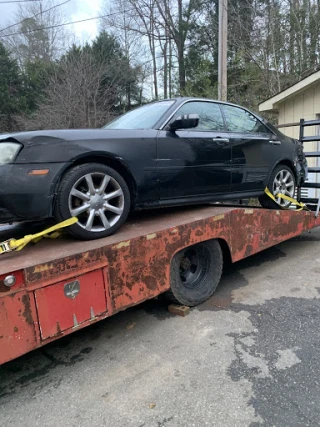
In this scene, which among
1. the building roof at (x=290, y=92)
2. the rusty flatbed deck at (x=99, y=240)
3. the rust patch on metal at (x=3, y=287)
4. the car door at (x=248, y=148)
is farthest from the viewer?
the building roof at (x=290, y=92)

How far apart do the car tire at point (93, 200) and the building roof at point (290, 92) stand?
718cm

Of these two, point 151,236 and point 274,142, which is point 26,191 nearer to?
point 151,236

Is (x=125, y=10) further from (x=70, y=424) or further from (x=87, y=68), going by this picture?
(x=70, y=424)

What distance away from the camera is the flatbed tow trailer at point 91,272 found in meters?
2.35

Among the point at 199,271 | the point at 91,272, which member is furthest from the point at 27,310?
the point at 199,271

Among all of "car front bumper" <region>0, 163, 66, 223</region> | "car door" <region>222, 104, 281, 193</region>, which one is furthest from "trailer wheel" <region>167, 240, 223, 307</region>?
"car front bumper" <region>0, 163, 66, 223</region>

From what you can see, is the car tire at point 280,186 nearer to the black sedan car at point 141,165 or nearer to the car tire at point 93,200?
the black sedan car at point 141,165

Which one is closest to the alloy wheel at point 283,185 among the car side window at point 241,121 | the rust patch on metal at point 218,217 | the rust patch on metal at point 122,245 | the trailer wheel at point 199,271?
the car side window at point 241,121

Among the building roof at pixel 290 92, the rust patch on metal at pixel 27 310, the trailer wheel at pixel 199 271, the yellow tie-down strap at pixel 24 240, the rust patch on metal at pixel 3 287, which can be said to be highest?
the building roof at pixel 290 92

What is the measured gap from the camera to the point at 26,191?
8.98 ft

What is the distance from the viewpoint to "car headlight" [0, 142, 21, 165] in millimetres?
2723

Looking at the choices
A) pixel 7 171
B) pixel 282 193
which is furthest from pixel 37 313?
pixel 282 193

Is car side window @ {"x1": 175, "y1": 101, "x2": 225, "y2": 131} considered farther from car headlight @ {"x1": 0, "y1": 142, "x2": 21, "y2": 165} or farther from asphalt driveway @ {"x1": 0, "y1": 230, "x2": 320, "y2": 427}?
asphalt driveway @ {"x1": 0, "y1": 230, "x2": 320, "y2": 427}

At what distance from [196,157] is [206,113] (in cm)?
73
